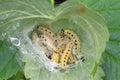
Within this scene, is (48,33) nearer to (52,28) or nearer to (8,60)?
(52,28)

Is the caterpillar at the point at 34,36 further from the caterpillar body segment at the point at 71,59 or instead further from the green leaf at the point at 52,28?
the caterpillar body segment at the point at 71,59

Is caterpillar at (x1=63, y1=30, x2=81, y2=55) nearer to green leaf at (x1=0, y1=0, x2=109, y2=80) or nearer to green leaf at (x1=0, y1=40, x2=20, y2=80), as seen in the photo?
green leaf at (x1=0, y1=0, x2=109, y2=80)

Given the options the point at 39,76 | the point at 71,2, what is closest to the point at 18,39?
the point at 39,76

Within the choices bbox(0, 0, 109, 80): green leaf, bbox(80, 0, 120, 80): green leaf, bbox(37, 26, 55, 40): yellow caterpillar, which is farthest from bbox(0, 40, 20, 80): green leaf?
bbox(80, 0, 120, 80): green leaf

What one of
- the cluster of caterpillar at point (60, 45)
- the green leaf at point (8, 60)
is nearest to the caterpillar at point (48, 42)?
the cluster of caterpillar at point (60, 45)

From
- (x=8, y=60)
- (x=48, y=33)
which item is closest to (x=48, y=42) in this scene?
(x=48, y=33)

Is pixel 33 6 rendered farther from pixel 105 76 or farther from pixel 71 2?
pixel 105 76

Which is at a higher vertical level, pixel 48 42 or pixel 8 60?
pixel 48 42
